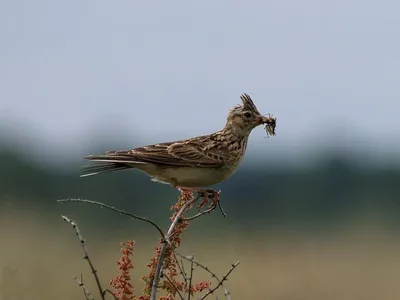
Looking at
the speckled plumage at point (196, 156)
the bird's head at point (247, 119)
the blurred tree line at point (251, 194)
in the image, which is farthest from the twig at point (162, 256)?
the blurred tree line at point (251, 194)

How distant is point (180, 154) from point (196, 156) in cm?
11

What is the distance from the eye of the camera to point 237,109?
757 cm

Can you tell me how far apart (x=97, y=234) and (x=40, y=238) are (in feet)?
4.79

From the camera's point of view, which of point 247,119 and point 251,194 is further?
point 251,194

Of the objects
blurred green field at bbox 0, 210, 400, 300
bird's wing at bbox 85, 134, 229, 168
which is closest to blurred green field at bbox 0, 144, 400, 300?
blurred green field at bbox 0, 210, 400, 300

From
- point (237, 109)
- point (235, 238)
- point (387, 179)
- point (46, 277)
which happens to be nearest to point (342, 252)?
point (235, 238)

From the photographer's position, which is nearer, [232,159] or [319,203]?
[232,159]

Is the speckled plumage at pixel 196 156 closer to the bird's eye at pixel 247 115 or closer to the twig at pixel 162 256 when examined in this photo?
the bird's eye at pixel 247 115

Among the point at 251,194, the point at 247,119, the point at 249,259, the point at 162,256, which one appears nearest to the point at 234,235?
the point at 249,259

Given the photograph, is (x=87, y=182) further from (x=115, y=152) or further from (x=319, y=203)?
(x=115, y=152)

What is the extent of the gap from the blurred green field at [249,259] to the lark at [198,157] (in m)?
4.21

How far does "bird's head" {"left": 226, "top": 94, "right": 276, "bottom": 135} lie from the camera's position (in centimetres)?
744

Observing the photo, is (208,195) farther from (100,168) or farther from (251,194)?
(251,194)

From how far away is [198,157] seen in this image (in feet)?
23.6
